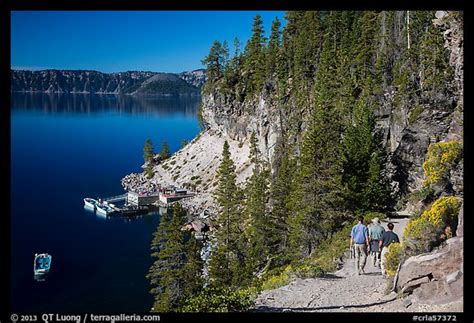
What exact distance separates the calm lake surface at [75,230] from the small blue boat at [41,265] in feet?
1.86

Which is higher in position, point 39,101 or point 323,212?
point 39,101

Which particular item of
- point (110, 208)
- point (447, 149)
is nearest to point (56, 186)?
point (110, 208)

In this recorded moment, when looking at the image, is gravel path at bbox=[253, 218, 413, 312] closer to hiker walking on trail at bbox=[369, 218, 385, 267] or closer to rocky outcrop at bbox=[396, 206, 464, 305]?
rocky outcrop at bbox=[396, 206, 464, 305]

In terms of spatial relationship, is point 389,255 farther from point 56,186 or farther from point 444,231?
point 56,186

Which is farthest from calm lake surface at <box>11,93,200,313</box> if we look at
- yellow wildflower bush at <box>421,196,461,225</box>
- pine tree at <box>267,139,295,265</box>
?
pine tree at <box>267,139,295,265</box>

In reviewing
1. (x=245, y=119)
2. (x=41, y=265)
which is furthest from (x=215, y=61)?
(x=41, y=265)

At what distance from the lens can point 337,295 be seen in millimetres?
10008

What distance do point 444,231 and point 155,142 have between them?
335 ft

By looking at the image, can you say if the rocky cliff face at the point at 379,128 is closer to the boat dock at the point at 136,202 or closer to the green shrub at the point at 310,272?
the boat dock at the point at 136,202

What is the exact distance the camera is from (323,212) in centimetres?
2220

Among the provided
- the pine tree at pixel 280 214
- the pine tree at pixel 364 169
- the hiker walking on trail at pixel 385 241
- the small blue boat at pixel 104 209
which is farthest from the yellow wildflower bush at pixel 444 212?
the small blue boat at pixel 104 209

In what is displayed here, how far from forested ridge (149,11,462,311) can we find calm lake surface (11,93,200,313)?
179 inches

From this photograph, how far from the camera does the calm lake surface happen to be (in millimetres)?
32406

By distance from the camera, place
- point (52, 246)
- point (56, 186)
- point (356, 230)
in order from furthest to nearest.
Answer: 1. point (56, 186)
2. point (52, 246)
3. point (356, 230)
